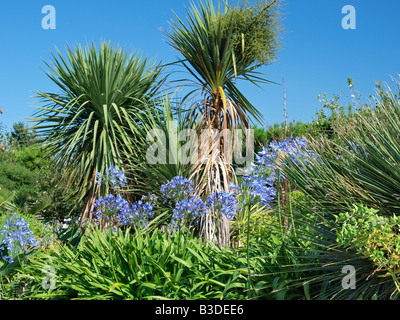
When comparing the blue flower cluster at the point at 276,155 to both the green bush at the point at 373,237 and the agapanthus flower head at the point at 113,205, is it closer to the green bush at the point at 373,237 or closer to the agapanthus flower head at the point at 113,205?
the green bush at the point at 373,237

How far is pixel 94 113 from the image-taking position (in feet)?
22.1

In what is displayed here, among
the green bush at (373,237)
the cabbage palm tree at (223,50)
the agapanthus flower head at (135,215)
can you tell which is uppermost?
the cabbage palm tree at (223,50)

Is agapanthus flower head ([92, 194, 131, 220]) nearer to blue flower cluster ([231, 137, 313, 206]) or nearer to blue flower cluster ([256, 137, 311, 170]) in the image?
blue flower cluster ([231, 137, 313, 206])

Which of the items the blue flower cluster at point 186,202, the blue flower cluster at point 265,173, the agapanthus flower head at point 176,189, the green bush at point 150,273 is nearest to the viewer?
the blue flower cluster at point 265,173

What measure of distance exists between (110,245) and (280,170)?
1.63 m

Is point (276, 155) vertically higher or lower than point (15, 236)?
higher

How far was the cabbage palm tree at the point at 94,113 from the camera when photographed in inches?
247

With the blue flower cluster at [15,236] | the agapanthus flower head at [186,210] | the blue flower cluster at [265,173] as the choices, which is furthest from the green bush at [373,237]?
the blue flower cluster at [15,236]

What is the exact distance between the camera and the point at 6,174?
1180 centimetres

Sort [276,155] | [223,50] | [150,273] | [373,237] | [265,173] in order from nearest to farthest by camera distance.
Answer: [373,237] < [265,173] < [150,273] < [276,155] < [223,50]

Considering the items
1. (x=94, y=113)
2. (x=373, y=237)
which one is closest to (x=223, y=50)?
(x=94, y=113)

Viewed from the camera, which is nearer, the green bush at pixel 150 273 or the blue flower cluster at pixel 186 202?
the green bush at pixel 150 273

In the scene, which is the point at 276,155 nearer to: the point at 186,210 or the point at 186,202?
the point at 186,202
